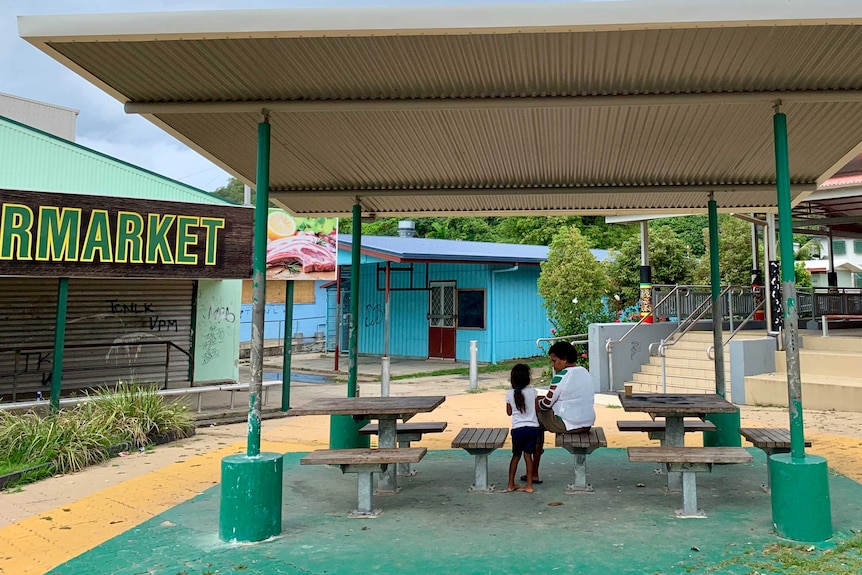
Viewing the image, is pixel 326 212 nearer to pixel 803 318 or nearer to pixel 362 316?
pixel 803 318

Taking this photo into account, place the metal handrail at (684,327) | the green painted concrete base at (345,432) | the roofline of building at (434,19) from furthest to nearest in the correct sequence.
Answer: the metal handrail at (684,327), the green painted concrete base at (345,432), the roofline of building at (434,19)

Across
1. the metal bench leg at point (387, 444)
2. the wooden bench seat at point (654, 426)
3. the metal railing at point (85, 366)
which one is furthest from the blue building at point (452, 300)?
the metal bench leg at point (387, 444)

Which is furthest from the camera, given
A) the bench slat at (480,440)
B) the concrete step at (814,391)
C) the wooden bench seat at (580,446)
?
the concrete step at (814,391)

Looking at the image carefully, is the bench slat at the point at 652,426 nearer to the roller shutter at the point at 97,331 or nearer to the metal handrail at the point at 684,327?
the metal handrail at the point at 684,327

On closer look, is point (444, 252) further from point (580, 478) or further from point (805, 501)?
point (805, 501)

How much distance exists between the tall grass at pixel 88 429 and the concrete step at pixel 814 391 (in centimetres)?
982

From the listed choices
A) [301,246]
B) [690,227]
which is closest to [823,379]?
[301,246]

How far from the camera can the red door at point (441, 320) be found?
21812 millimetres

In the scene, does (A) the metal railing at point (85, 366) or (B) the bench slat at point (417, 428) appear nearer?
(B) the bench slat at point (417, 428)

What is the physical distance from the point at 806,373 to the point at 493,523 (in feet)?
31.8

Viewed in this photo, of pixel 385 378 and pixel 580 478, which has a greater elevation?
pixel 385 378

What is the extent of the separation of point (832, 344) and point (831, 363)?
3.85ft

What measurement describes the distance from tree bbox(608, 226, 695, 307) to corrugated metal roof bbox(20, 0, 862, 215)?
1631 centimetres

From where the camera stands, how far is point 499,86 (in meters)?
4.85
